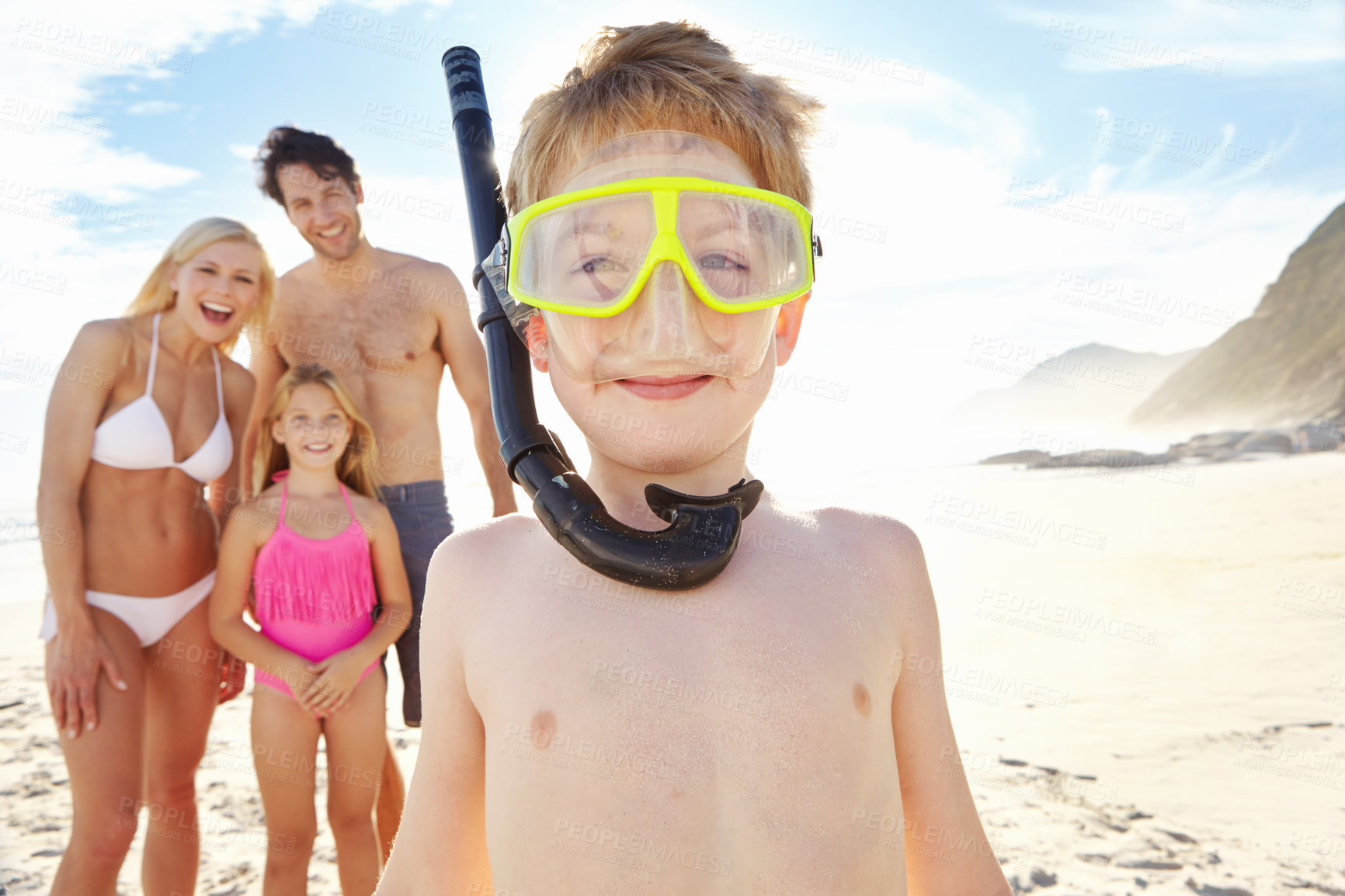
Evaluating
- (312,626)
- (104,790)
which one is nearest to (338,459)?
(312,626)

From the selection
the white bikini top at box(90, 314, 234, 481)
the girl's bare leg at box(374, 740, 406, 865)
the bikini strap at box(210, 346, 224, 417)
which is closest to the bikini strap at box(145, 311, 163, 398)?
the white bikini top at box(90, 314, 234, 481)

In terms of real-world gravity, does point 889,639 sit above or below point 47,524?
below

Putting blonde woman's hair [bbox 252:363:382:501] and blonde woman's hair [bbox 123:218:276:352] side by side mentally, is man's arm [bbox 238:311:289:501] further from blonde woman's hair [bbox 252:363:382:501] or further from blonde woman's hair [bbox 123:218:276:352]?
blonde woman's hair [bbox 123:218:276:352]

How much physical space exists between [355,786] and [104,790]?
2.82 feet

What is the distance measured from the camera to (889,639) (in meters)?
1.37

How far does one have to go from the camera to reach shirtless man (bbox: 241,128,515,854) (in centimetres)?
369

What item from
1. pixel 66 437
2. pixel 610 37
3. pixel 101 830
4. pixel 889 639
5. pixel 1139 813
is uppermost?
pixel 610 37

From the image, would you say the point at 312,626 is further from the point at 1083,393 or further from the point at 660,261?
the point at 1083,393

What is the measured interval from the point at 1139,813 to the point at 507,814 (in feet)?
11.9

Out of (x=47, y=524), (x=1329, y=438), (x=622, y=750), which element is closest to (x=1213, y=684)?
(x=622, y=750)

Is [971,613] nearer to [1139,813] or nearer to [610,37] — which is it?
[1139,813]

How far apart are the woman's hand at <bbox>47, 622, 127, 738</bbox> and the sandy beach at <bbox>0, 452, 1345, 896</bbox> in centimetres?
123

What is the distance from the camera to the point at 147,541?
125 inches

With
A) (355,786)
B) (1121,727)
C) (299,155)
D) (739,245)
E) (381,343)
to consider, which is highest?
(299,155)
